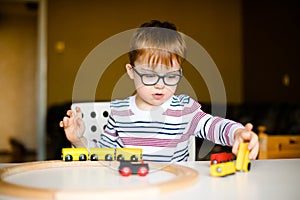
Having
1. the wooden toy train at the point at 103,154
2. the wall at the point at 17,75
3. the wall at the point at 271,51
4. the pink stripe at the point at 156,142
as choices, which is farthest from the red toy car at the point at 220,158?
the wall at the point at 17,75

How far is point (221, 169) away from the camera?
63 cm

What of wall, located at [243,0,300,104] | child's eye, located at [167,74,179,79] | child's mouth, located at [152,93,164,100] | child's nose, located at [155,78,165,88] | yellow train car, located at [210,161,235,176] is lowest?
yellow train car, located at [210,161,235,176]

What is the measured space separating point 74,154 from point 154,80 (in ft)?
0.79

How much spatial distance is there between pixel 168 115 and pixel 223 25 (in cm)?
316

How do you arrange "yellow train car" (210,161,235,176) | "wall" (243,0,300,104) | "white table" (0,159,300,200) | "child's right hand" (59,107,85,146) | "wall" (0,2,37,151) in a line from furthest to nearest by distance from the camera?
"wall" (0,2,37,151), "wall" (243,0,300,104), "child's right hand" (59,107,85,146), "yellow train car" (210,161,235,176), "white table" (0,159,300,200)

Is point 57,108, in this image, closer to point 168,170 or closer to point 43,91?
point 43,91

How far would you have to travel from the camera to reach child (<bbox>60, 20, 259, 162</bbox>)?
918 millimetres

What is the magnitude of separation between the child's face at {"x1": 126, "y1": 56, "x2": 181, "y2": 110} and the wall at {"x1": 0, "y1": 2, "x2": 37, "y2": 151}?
15.1 feet

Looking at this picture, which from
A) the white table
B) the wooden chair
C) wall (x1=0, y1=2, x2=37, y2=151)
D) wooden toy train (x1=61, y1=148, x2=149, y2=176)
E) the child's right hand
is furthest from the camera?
wall (x1=0, y1=2, x2=37, y2=151)

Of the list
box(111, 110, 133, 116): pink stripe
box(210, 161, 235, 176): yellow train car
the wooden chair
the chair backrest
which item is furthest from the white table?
the wooden chair

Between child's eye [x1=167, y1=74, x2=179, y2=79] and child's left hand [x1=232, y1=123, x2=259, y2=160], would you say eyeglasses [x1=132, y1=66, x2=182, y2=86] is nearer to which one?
child's eye [x1=167, y1=74, x2=179, y2=79]

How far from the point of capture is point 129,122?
1055mm

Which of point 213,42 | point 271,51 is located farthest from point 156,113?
point 213,42

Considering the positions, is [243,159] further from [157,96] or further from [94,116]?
[94,116]
